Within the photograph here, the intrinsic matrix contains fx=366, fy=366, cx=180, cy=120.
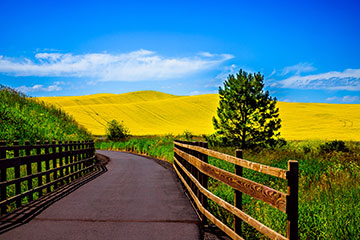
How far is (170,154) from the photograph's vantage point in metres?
22.9

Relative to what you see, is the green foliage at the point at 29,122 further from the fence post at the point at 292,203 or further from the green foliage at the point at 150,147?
the fence post at the point at 292,203

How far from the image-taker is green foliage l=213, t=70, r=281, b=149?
24938 mm

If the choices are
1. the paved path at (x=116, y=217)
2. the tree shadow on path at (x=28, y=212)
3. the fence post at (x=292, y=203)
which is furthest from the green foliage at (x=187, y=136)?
the fence post at (x=292, y=203)

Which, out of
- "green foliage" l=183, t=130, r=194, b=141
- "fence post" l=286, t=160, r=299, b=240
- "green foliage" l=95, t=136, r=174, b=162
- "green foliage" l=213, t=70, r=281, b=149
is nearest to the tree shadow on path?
"fence post" l=286, t=160, r=299, b=240

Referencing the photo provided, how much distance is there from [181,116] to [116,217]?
3254 inches

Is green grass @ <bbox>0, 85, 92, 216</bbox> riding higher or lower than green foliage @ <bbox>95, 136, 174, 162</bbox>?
higher

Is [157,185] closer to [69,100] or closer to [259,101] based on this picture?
[259,101]

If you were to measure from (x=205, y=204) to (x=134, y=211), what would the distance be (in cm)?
172

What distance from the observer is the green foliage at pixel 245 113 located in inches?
982

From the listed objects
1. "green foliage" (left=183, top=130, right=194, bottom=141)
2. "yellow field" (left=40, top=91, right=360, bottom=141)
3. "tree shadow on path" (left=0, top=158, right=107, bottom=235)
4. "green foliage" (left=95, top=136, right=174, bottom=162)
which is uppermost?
"yellow field" (left=40, top=91, right=360, bottom=141)

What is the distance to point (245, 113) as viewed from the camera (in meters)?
25.3

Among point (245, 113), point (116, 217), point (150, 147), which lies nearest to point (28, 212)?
point (116, 217)

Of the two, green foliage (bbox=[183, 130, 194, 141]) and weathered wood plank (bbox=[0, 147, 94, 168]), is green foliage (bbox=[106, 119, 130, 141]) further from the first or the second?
weathered wood plank (bbox=[0, 147, 94, 168])

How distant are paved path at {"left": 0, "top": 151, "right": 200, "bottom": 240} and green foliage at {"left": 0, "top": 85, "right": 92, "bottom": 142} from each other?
7421 millimetres
